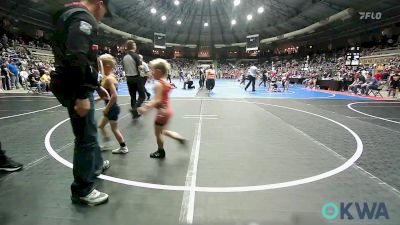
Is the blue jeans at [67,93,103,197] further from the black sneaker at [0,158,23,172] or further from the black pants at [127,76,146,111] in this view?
the black pants at [127,76,146,111]

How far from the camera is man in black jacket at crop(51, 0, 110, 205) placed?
2504 millimetres

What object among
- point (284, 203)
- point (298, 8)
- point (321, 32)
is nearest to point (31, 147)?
point (284, 203)

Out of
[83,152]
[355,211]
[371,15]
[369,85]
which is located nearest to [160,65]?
[83,152]

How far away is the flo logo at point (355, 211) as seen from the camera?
2.66 metres

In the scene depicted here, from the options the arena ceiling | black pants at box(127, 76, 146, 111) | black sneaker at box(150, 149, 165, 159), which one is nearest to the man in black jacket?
black sneaker at box(150, 149, 165, 159)

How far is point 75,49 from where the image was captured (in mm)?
2445

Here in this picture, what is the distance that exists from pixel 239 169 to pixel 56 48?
266 cm

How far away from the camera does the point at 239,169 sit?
391cm

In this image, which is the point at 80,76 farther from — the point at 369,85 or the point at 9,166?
the point at 369,85

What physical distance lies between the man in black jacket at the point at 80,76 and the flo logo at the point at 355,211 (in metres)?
2.24

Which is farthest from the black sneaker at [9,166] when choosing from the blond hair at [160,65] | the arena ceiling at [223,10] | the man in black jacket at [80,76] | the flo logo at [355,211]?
the arena ceiling at [223,10]

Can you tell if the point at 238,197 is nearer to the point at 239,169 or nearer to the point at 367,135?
the point at 239,169

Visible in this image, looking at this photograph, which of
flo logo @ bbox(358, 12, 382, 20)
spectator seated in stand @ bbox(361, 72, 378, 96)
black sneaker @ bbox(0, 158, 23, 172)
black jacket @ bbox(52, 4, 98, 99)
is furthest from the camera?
flo logo @ bbox(358, 12, 382, 20)

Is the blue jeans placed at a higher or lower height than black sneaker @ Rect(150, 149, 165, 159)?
higher
